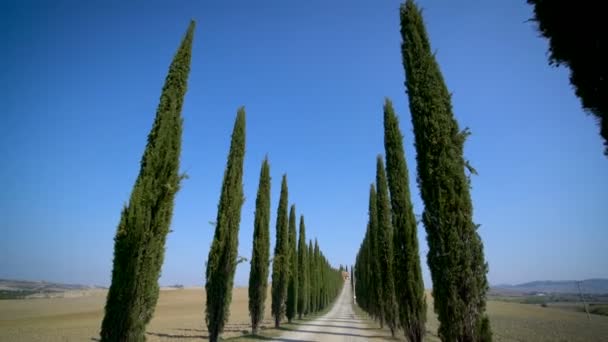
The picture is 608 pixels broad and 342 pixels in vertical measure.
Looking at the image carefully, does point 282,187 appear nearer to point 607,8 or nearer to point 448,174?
point 448,174

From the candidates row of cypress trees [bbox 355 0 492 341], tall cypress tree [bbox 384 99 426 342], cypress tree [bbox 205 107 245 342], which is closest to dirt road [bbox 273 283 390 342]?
cypress tree [bbox 205 107 245 342]

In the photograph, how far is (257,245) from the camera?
20.3 m

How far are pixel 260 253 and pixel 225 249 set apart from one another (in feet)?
21.2

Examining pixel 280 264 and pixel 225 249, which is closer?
pixel 225 249

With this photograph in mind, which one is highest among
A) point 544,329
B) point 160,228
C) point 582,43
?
point 582,43

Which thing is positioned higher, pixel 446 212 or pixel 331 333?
pixel 446 212

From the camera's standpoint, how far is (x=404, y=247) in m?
12.9

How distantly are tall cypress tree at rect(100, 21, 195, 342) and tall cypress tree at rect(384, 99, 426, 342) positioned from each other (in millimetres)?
9627

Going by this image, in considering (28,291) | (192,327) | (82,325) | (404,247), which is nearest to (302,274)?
(192,327)

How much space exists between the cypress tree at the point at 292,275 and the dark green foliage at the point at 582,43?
2479 centimetres

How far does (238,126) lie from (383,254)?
11589 millimetres

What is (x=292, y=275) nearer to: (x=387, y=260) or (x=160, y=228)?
(x=387, y=260)

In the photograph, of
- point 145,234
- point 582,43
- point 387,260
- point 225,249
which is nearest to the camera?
point 582,43

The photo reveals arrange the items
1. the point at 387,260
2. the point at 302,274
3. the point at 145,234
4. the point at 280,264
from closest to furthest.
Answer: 1. the point at 145,234
2. the point at 387,260
3. the point at 280,264
4. the point at 302,274
